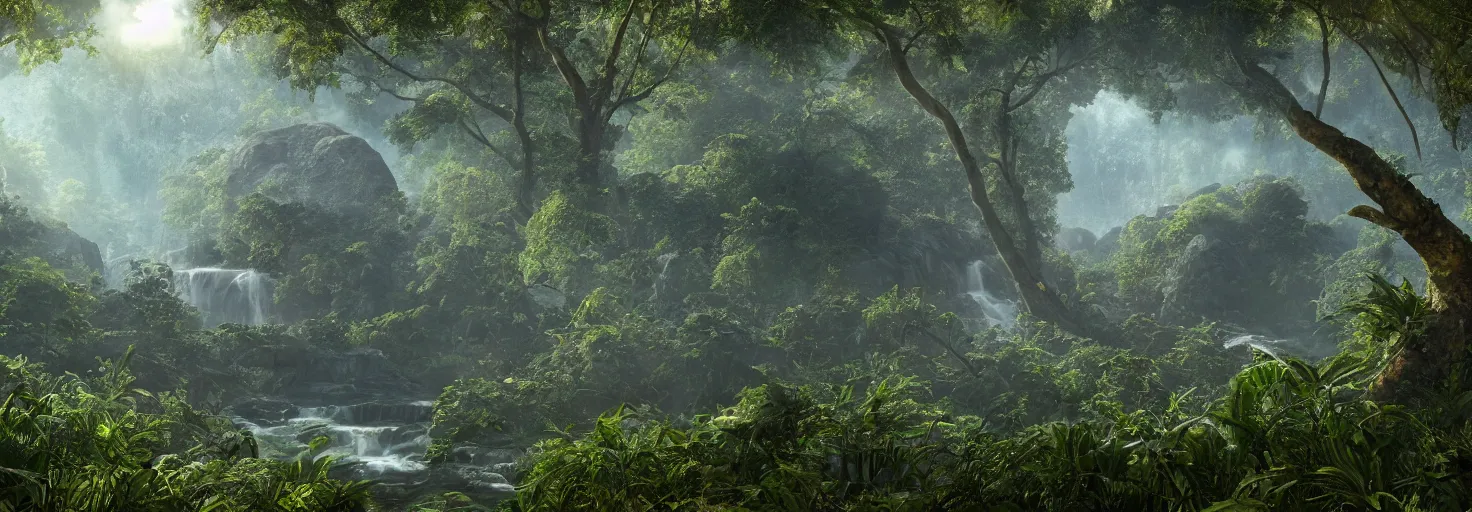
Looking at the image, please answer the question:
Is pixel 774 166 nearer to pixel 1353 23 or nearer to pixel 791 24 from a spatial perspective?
pixel 791 24

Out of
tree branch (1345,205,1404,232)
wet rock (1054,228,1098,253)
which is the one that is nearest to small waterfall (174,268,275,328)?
tree branch (1345,205,1404,232)

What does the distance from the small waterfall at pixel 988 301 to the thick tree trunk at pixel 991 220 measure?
5638 mm

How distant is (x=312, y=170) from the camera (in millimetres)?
33031

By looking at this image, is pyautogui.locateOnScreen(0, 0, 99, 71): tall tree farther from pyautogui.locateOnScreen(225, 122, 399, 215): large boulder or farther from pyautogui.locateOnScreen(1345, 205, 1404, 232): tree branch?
pyautogui.locateOnScreen(1345, 205, 1404, 232): tree branch

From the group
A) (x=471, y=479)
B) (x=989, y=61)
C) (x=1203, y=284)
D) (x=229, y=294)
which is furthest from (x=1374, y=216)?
(x=229, y=294)

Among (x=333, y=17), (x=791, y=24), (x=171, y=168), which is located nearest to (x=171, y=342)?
(x=333, y=17)

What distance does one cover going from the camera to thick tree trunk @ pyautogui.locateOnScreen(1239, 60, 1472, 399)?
6.55 meters

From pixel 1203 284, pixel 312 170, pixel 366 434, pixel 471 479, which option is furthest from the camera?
pixel 312 170

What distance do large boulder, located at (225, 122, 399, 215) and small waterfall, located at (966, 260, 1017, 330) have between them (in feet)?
61.5

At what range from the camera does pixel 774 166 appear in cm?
2378

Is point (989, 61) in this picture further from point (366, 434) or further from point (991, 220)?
point (366, 434)

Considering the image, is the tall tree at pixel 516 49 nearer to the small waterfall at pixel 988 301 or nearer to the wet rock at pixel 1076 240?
the small waterfall at pixel 988 301

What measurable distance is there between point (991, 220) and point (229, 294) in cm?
2209

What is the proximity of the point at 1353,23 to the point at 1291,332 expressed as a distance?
17.5m
